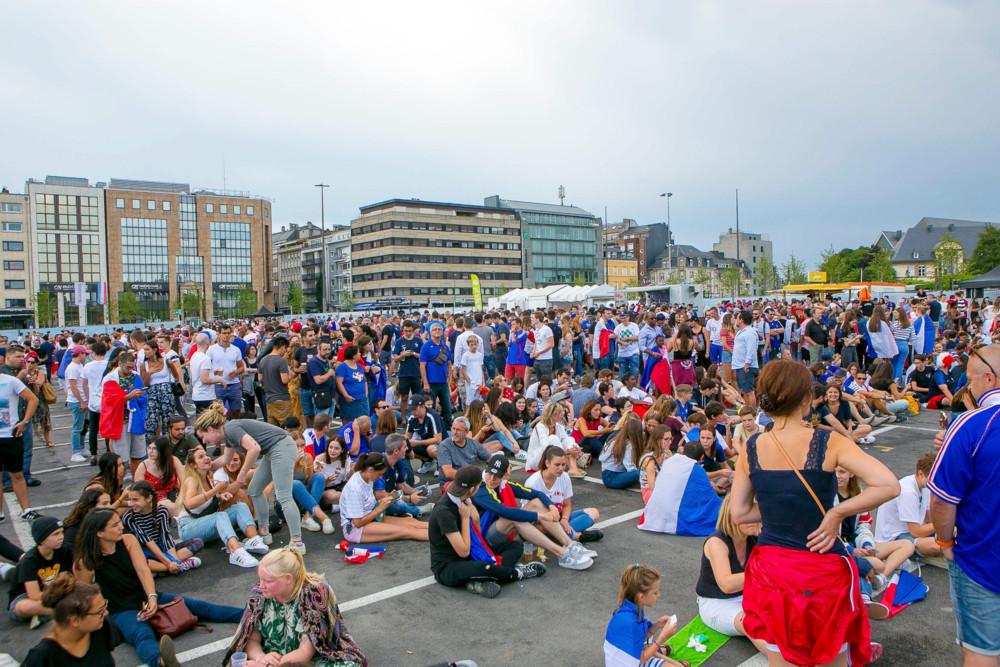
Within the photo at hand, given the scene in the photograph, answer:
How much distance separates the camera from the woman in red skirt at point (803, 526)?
2.52 m

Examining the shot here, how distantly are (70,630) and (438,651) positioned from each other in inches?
84.1

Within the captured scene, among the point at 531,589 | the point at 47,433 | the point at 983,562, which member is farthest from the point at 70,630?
the point at 47,433

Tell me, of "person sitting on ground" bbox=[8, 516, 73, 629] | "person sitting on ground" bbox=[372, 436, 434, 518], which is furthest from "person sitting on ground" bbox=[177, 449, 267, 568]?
"person sitting on ground" bbox=[8, 516, 73, 629]

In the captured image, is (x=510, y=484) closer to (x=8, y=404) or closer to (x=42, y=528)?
(x=42, y=528)

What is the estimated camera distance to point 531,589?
511 centimetres

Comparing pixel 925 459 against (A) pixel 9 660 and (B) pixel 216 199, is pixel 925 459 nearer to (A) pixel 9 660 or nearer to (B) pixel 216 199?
(A) pixel 9 660

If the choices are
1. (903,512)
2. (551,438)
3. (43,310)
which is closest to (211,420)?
(551,438)

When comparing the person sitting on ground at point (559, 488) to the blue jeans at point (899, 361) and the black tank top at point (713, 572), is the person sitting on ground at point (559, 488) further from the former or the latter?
the blue jeans at point (899, 361)

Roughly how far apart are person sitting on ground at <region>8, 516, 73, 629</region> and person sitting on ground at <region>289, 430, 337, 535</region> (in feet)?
6.90

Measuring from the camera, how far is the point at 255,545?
608 centimetres

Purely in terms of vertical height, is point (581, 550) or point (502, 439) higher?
point (502, 439)

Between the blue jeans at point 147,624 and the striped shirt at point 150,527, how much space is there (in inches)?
32.8

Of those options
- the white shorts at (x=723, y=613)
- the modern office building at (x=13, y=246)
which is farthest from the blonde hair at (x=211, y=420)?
the modern office building at (x=13, y=246)

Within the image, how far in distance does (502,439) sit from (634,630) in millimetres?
5451
